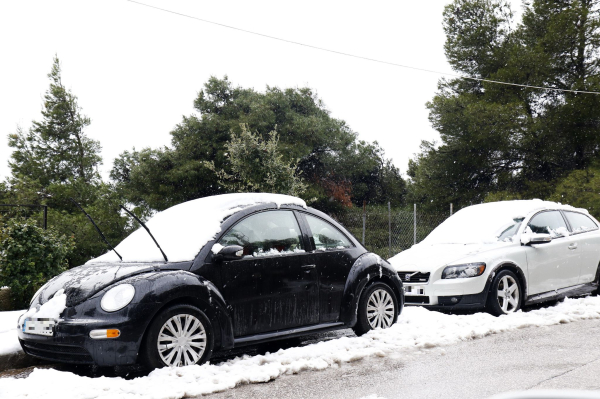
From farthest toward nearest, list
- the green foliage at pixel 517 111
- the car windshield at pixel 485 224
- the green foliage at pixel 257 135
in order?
the green foliage at pixel 257 135 → the green foliage at pixel 517 111 → the car windshield at pixel 485 224

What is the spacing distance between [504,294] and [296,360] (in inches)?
146

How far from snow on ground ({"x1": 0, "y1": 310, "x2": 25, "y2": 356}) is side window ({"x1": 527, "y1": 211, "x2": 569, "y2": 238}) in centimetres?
696

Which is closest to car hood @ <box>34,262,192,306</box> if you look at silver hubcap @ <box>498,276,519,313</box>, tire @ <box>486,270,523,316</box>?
tire @ <box>486,270,523,316</box>

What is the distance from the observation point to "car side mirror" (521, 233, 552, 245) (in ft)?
27.7

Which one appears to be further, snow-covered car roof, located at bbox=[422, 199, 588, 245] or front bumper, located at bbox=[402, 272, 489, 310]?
snow-covered car roof, located at bbox=[422, 199, 588, 245]

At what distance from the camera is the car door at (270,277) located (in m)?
5.71

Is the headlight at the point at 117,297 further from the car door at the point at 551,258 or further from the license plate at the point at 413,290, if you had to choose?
the car door at the point at 551,258

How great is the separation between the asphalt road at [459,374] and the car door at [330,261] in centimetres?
89

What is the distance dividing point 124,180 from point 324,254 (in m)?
45.7

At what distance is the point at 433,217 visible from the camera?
18719mm

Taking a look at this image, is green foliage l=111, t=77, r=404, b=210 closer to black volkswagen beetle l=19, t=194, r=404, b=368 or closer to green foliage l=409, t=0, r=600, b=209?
green foliage l=409, t=0, r=600, b=209

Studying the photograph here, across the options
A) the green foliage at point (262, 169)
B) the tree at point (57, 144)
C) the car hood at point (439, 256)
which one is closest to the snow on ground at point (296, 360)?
the car hood at point (439, 256)

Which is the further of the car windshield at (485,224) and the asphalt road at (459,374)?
the car windshield at (485,224)

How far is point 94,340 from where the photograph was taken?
489 cm
